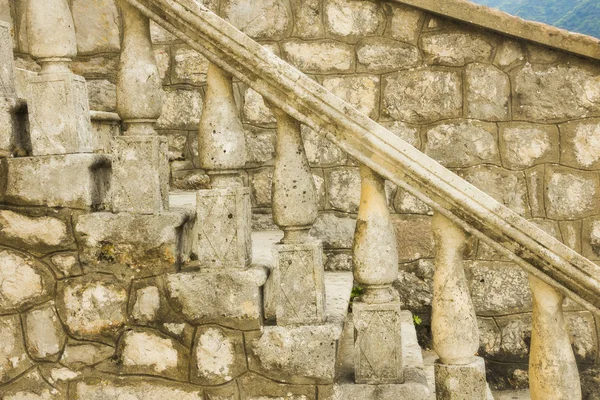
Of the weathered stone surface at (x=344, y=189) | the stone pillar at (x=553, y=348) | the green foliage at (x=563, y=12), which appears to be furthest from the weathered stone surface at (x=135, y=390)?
the green foliage at (x=563, y=12)

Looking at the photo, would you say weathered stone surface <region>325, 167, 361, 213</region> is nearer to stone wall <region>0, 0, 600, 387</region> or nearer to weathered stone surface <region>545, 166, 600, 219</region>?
stone wall <region>0, 0, 600, 387</region>

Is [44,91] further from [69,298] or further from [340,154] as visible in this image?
[340,154]

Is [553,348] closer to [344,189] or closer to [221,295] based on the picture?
[221,295]

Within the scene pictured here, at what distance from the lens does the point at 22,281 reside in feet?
7.73

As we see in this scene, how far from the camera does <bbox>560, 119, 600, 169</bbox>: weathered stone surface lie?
11.4ft

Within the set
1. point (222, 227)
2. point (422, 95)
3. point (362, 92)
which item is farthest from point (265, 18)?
point (222, 227)

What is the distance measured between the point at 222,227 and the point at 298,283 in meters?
0.34

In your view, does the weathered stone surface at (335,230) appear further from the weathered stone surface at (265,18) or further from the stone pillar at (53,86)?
the stone pillar at (53,86)

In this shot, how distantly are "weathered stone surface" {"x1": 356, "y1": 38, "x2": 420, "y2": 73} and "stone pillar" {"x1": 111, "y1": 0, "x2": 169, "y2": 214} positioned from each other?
167 centimetres

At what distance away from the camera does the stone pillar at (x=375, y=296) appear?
2141mm

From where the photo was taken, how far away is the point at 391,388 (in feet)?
7.06

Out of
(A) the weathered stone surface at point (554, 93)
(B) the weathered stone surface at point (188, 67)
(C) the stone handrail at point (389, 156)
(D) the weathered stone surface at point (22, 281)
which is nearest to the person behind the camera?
(C) the stone handrail at point (389, 156)

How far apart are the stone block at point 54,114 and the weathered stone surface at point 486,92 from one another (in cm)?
221

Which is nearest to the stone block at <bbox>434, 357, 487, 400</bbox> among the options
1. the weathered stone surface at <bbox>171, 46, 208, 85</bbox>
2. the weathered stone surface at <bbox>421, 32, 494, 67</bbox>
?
the weathered stone surface at <bbox>421, 32, 494, 67</bbox>
